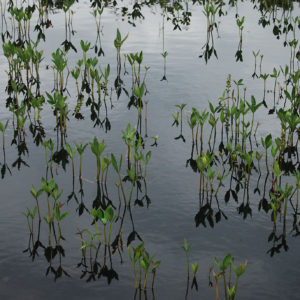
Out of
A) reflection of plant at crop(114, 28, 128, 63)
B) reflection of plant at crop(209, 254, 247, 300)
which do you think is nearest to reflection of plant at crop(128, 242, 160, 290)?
reflection of plant at crop(209, 254, 247, 300)

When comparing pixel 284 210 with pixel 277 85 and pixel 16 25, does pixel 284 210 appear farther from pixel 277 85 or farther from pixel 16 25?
pixel 16 25

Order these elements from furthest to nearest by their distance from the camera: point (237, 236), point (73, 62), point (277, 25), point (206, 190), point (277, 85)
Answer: point (277, 25) → point (73, 62) → point (277, 85) → point (206, 190) → point (237, 236)

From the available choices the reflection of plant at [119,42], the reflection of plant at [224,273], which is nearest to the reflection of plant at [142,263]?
the reflection of plant at [224,273]

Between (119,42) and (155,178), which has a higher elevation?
(119,42)

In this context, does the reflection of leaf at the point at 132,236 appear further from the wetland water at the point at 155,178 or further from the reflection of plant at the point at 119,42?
the reflection of plant at the point at 119,42

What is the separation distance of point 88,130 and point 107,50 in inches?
90.6

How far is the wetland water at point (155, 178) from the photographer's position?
96.7 inches

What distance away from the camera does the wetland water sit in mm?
2457

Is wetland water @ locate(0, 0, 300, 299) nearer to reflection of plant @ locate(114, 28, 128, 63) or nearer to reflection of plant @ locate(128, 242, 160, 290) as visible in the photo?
reflection of plant @ locate(128, 242, 160, 290)

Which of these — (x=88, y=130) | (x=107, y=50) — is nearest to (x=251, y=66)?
(x=107, y=50)

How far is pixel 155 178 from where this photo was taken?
Result: 11.2 feet

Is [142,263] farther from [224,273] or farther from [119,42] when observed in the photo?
[119,42]

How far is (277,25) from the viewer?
7.36 meters

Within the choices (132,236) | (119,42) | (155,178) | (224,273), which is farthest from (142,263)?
(119,42)
